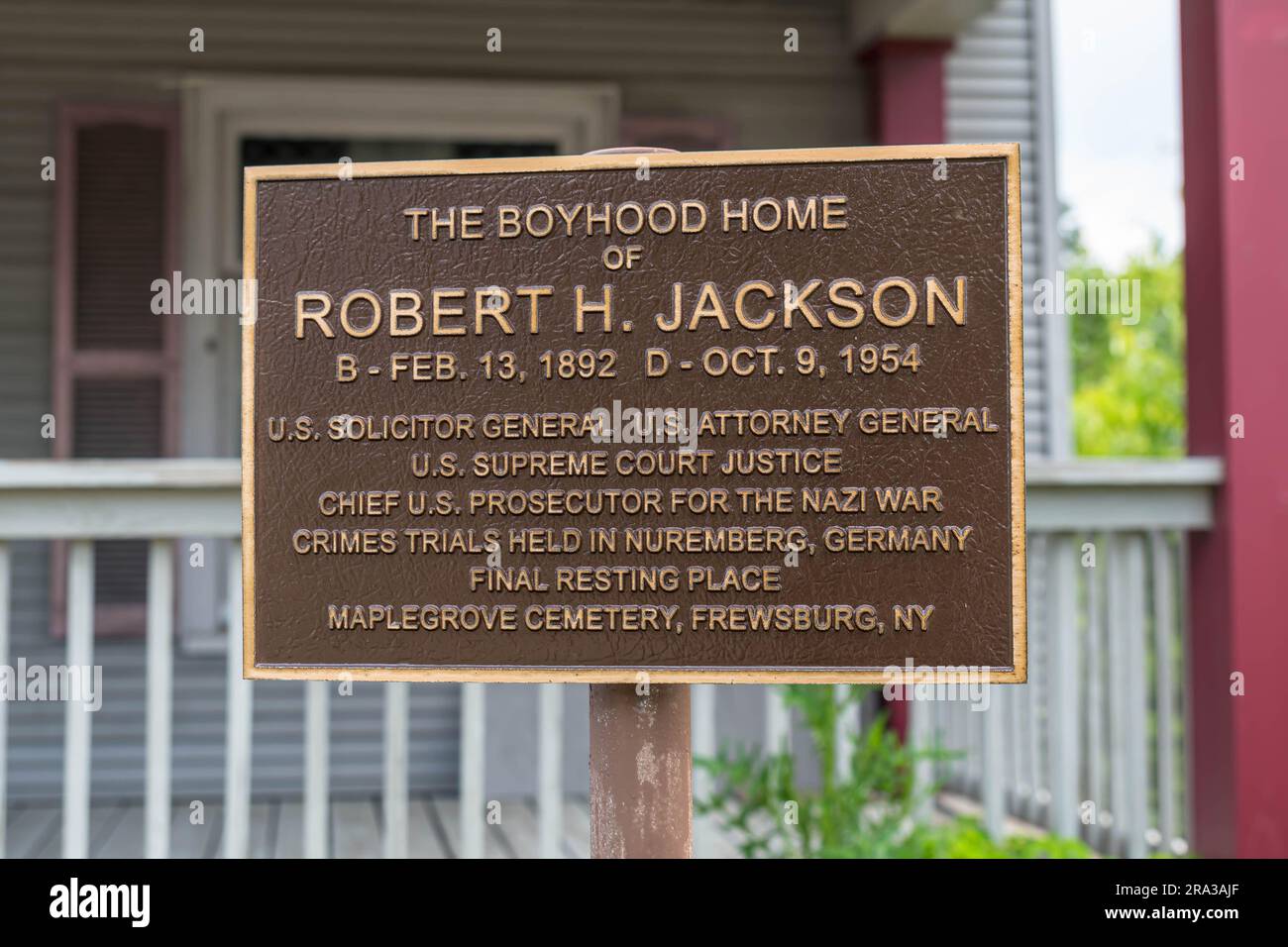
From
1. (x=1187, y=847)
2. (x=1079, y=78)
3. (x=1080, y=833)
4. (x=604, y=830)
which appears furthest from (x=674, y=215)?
(x=1079, y=78)

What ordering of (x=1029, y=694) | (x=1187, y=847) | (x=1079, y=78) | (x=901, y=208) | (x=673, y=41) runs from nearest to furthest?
1. (x=901, y=208)
2. (x=1187, y=847)
3. (x=1029, y=694)
4. (x=673, y=41)
5. (x=1079, y=78)

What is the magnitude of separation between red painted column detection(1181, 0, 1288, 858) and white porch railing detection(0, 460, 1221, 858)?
16cm

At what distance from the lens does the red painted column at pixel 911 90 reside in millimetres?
6031

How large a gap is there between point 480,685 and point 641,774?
1303 millimetres

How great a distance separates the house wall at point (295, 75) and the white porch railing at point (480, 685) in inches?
68.2

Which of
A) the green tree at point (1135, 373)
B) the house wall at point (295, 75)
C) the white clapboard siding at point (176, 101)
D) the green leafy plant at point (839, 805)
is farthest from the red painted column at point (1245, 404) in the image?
the green tree at point (1135, 373)

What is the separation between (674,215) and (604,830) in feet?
4.06

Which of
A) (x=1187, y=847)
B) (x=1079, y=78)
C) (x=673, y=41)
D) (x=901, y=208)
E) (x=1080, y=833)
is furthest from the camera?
(x=1079, y=78)

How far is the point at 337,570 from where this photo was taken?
8.39 feet

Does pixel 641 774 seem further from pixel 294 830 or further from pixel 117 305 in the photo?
pixel 117 305

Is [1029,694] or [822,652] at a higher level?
[822,652]

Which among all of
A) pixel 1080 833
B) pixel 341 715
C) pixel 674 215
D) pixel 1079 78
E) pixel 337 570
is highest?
pixel 1079 78

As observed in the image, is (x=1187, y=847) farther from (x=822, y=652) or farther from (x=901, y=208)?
(x=901, y=208)

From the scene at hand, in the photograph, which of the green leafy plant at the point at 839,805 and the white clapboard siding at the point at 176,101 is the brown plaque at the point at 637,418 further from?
the white clapboard siding at the point at 176,101
